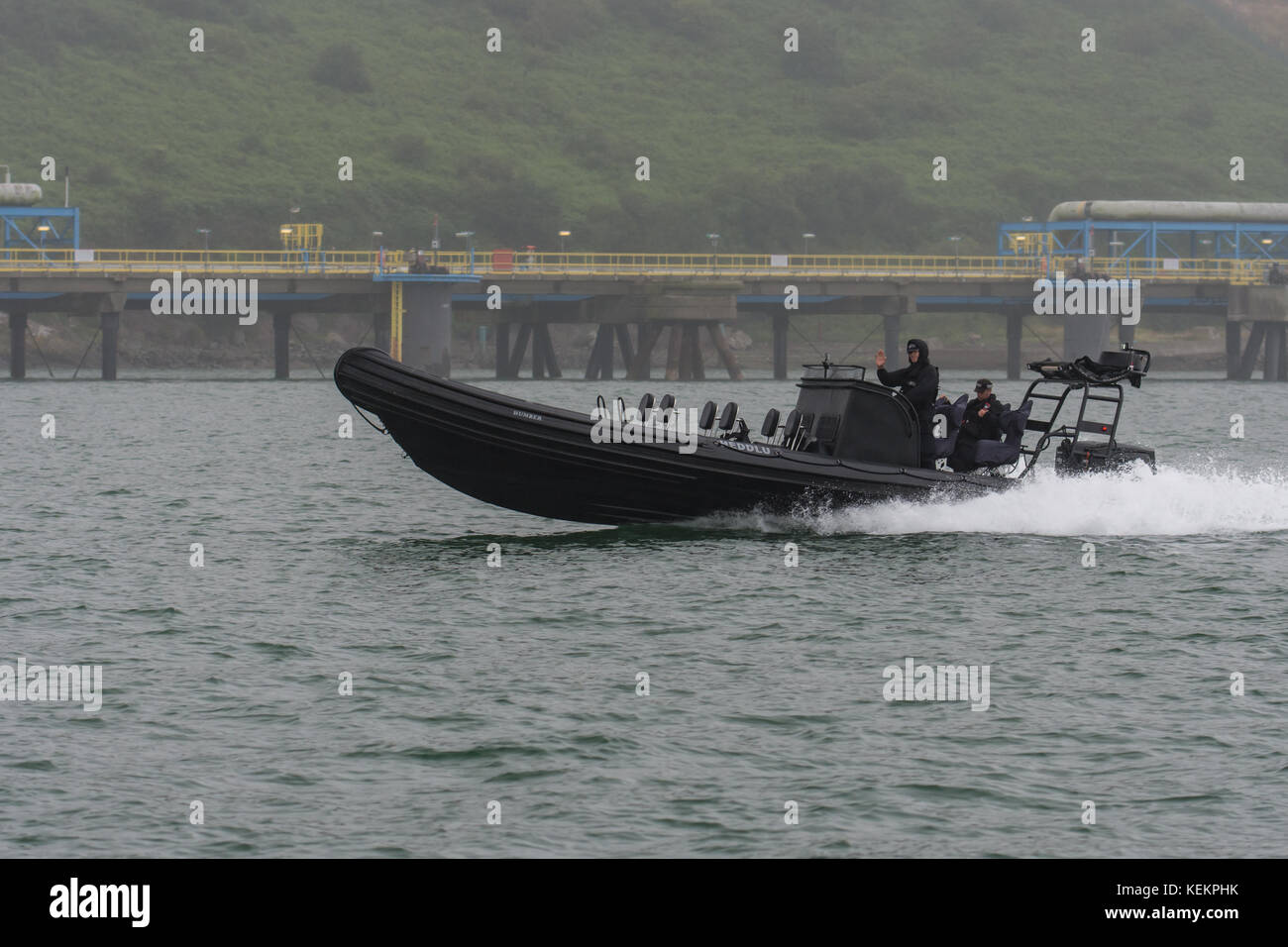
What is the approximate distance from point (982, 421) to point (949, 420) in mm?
628

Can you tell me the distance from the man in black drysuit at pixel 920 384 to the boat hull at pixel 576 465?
70 centimetres

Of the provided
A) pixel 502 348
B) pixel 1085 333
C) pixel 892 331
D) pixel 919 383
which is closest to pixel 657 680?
pixel 919 383

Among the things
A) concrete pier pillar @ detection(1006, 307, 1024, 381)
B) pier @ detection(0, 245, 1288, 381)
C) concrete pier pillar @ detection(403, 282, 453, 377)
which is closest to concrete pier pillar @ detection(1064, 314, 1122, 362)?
pier @ detection(0, 245, 1288, 381)

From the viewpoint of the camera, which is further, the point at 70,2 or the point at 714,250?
the point at 70,2

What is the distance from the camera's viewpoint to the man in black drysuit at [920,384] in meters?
25.7

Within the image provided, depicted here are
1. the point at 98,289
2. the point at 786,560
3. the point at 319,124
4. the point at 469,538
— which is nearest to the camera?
the point at 786,560

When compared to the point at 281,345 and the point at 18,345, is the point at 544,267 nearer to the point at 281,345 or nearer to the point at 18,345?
the point at 281,345

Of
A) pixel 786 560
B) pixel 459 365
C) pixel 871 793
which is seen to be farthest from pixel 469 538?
pixel 459 365

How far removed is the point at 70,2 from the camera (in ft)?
570

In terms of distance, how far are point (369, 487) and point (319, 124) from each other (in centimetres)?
13137

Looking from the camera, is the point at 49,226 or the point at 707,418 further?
the point at 49,226

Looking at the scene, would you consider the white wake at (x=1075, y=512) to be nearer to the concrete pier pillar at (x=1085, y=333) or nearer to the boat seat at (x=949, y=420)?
the boat seat at (x=949, y=420)

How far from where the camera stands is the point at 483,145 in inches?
6580

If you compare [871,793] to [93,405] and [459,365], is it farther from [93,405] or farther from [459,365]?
[459,365]
